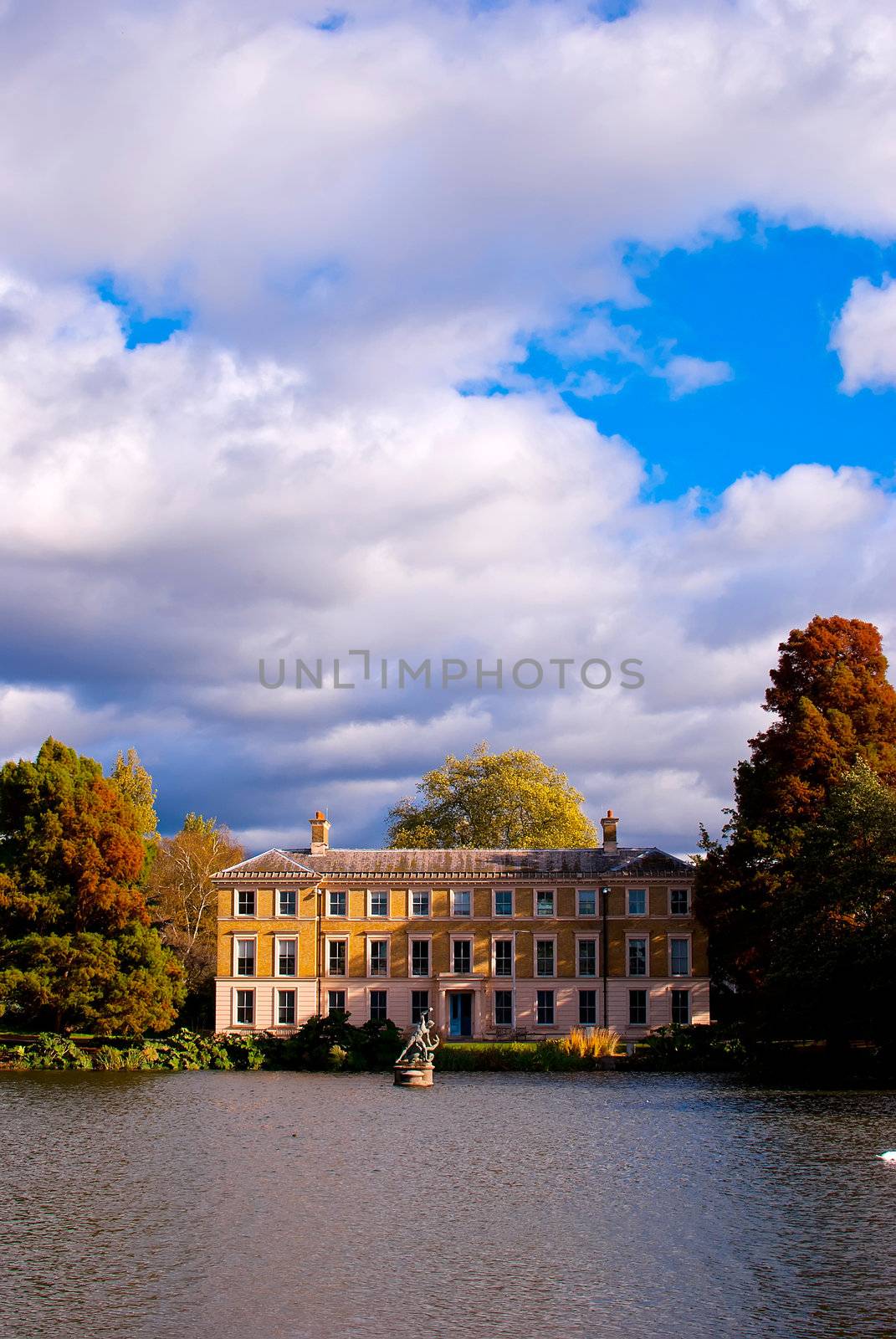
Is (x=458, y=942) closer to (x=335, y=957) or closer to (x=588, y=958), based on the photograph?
(x=335, y=957)

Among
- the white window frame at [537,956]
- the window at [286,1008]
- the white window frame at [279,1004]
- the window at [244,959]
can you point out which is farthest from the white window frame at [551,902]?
the window at [244,959]

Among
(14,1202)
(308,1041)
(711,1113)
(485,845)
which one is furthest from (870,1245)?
(485,845)

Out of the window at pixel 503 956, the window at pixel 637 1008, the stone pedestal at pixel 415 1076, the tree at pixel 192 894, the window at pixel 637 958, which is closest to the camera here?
the stone pedestal at pixel 415 1076

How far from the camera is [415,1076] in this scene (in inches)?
1734

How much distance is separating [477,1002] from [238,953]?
12.2 metres

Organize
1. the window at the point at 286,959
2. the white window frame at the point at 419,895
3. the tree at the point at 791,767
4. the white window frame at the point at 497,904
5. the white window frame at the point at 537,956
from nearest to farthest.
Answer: the tree at the point at 791,767 < the white window frame at the point at 537,956 < the window at the point at 286,959 < the white window frame at the point at 497,904 < the white window frame at the point at 419,895

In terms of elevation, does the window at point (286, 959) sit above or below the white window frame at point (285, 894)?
below

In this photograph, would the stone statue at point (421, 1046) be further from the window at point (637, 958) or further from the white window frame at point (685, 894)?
the white window frame at point (685, 894)

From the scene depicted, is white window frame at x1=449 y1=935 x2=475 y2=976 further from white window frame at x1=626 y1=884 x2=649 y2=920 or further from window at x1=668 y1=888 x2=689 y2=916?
window at x1=668 y1=888 x2=689 y2=916

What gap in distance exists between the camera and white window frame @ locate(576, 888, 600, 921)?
6700cm

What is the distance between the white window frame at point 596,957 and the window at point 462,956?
5.33 m

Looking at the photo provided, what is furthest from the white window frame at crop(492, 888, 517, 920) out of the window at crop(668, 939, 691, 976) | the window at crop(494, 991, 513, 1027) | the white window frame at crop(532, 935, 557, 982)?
the window at crop(668, 939, 691, 976)

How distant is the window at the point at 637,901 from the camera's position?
66.7 meters

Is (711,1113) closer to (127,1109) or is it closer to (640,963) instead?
(127,1109)
